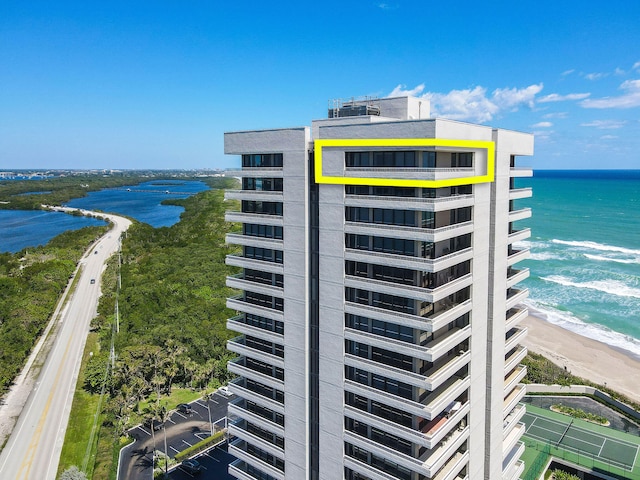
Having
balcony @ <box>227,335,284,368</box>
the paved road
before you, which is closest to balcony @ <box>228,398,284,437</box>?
balcony @ <box>227,335,284,368</box>

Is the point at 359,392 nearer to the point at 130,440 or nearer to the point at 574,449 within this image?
the point at 574,449

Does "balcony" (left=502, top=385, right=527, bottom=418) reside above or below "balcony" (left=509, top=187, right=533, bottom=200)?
below

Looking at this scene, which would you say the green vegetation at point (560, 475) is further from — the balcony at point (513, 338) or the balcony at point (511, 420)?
the balcony at point (513, 338)

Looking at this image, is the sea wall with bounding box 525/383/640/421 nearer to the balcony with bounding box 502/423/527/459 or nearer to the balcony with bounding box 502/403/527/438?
the balcony with bounding box 502/423/527/459

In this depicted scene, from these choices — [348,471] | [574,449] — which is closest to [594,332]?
[574,449]

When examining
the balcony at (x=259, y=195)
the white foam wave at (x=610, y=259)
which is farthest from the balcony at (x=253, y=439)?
the white foam wave at (x=610, y=259)

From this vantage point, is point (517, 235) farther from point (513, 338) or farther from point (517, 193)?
point (513, 338)
